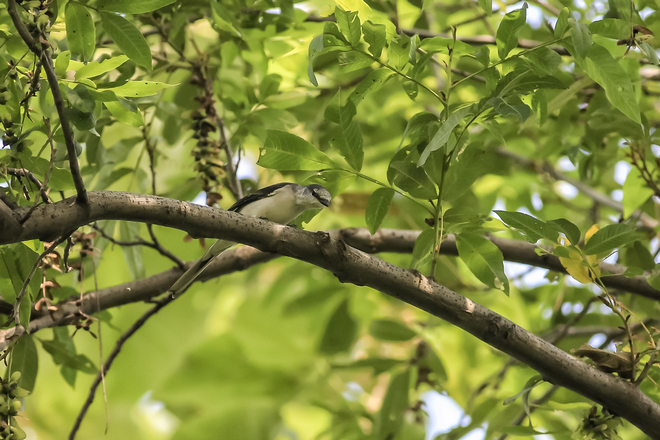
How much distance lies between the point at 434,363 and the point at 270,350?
2.03 m

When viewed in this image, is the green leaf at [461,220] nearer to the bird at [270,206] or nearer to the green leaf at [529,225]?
the green leaf at [529,225]

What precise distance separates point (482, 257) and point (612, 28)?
966 millimetres

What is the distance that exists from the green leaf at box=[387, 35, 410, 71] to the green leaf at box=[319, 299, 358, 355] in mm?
2250

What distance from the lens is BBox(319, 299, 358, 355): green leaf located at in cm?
401

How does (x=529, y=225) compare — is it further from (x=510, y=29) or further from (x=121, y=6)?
(x=121, y=6)

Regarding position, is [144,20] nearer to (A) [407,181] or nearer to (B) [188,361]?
(A) [407,181]

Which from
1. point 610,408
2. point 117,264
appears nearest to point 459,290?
point 610,408

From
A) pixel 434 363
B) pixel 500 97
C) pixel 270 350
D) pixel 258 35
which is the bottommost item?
pixel 270 350

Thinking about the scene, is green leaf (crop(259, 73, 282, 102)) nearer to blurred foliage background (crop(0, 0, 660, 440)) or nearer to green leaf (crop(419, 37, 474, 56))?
blurred foliage background (crop(0, 0, 660, 440))

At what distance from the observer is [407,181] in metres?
2.13

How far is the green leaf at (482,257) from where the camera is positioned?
2.17 metres

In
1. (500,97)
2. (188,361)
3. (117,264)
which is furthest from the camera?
(188,361)

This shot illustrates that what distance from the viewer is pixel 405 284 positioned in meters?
2.09

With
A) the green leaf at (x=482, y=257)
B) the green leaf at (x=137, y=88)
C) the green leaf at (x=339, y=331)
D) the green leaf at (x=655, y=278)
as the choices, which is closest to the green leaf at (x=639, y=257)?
the green leaf at (x=655, y=278)
